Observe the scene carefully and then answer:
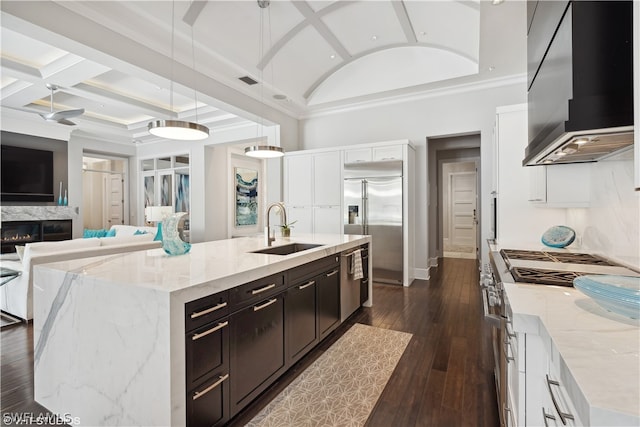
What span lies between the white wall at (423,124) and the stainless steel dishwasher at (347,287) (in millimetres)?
2358

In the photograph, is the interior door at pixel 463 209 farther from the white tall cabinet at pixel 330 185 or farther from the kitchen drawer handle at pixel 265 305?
the kitchen drawer handle at pixel 265 305

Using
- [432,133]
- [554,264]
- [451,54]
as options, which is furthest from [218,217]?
[554,264]

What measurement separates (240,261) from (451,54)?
4.40m

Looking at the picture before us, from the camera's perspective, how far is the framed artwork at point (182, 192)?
7930 millimetres

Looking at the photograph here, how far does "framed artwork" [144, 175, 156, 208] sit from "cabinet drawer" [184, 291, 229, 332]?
8002 mm

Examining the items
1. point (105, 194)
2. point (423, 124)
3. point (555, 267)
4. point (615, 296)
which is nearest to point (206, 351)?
point (615, 296)

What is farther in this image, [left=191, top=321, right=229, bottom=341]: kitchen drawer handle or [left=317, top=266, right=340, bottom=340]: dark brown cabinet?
[left=317, top=266, right=340, bottom=340]: dark brown cabinet

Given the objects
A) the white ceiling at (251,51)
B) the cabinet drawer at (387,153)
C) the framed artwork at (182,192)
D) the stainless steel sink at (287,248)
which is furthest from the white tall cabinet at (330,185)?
the framed artwork at (182,192)

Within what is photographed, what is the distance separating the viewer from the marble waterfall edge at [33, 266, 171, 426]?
141 centimetres

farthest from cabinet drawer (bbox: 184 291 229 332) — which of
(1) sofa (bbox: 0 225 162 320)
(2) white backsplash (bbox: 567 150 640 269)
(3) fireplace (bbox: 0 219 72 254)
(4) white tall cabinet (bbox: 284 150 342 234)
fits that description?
(3) fireplace (bbox: 0 219 72 254)

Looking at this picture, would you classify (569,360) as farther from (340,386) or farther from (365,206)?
(365,206)

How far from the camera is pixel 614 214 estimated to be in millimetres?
1965

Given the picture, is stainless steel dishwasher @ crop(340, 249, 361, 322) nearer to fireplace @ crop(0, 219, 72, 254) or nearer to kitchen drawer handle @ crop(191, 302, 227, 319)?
kitchen drawer handle @ crop(191, 302, 227, 319)

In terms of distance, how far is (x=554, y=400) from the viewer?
0.87 m
